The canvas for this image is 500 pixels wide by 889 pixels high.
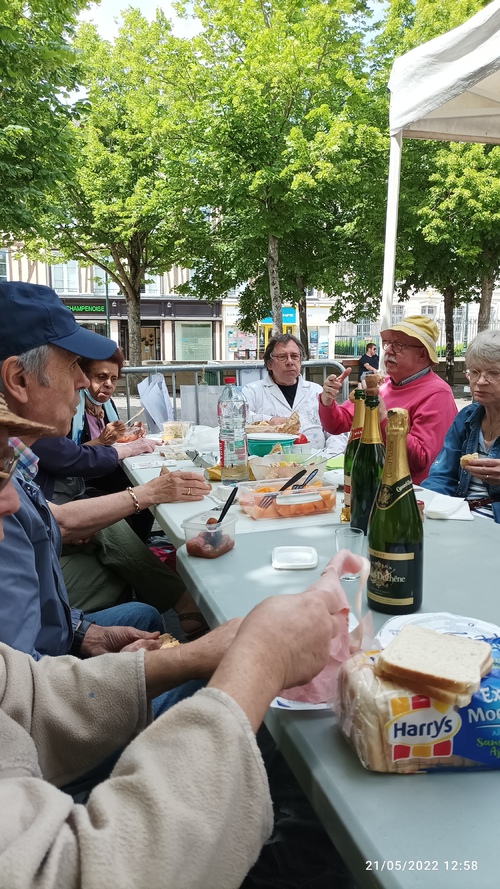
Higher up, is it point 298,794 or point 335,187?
point 335,187

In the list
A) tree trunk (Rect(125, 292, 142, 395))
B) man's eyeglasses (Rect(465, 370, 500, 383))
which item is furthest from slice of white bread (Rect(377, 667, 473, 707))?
tree trunk (Rect(125, 292, 142, 395))

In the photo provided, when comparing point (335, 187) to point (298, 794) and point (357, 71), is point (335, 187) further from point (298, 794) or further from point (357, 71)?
point (298, 794)

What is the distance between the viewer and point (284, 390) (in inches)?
207

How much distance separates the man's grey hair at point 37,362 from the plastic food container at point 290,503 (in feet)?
2.83

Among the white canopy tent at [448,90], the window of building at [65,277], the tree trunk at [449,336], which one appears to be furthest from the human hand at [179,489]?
the window of building at [65,277]

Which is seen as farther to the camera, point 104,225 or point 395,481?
point 104,225

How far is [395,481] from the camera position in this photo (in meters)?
1.45

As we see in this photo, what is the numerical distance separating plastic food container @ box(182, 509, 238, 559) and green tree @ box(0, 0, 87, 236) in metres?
9.43

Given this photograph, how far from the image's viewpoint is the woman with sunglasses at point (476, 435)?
121 inches

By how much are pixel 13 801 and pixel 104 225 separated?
19632mm

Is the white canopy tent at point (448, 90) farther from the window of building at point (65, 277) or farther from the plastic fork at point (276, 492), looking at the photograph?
the window of building at point (65, 277)

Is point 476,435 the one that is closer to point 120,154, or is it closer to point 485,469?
point 485,469

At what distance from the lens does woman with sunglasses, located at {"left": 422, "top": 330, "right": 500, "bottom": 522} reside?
306 centimetres

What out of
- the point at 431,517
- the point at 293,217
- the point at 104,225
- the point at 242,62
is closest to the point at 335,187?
the point at 293,217
